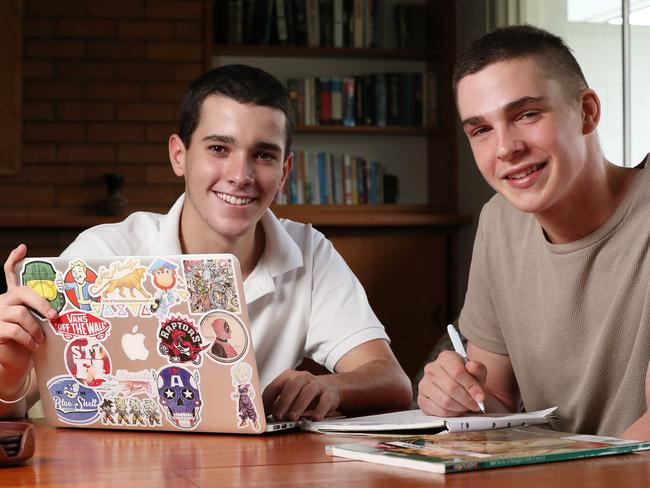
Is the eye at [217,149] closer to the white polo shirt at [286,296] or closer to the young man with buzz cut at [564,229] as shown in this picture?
the white polo shirt at [286,296]

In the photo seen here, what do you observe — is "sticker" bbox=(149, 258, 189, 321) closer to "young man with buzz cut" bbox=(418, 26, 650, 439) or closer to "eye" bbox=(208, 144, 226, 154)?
"young man with buzz cut" bbox=(418, 26, 650, 439)

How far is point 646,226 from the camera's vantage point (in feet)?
5.14

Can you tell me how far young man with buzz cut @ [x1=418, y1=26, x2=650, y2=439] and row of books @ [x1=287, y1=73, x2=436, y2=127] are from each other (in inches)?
126

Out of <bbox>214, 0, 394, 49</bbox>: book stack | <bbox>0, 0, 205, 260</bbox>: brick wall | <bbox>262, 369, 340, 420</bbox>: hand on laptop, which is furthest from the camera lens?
<bbox>214, 0, 394, 49</bbox>: book stack

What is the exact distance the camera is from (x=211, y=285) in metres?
1.28

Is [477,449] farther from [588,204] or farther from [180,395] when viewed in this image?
[588,204]

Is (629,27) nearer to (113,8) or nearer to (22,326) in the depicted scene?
(113,8)

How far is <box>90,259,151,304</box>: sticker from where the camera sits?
1.32 meters

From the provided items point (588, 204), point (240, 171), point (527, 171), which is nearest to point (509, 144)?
point (527, 171)

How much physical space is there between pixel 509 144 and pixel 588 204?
0.59ft

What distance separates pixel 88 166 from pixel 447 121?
1.82 metres

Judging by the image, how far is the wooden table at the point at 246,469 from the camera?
3.39 feet

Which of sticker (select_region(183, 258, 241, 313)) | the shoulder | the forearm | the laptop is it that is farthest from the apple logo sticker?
the shoulder

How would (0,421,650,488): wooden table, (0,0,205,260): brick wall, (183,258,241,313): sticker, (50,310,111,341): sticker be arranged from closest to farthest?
(0,421,650,488): wooden table < (183,258,241,313): sticker < (50,310,111,341): sticker < (0,0,205,260): brick wall
